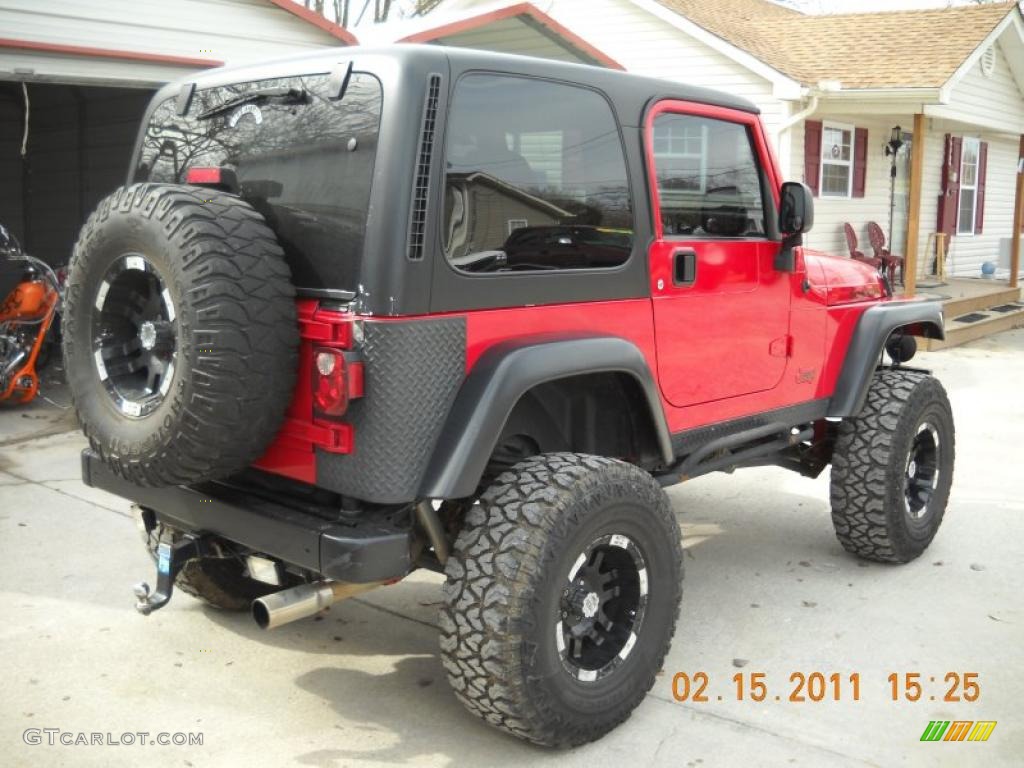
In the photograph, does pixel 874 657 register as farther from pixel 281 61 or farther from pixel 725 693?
pixel 281 61

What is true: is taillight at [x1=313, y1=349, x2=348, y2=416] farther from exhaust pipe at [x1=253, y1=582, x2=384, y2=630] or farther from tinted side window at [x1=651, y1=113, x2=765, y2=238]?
tinted side window at [x1=651, y1=113, x2=765, y2=238]

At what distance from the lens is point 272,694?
3.70 m

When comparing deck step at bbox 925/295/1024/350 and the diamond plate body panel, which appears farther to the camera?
deck step at bbox 925/295/1024/350

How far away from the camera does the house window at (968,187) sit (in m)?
19.6

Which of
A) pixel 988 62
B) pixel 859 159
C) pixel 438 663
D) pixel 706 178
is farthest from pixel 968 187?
pixel 438 663

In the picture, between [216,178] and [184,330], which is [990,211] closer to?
[216,178]

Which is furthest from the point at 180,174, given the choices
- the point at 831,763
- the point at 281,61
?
the point at 831,763

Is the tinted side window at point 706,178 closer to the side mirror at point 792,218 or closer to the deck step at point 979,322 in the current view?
the side mirror at point 792,218

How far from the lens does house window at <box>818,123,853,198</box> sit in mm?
15062

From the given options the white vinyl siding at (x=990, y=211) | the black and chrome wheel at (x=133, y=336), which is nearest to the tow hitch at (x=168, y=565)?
the black and chrome wheel at (x=133, y=336)

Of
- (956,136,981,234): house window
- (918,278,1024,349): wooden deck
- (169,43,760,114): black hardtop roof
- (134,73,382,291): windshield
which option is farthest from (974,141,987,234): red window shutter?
(134,73,382,291): windshield

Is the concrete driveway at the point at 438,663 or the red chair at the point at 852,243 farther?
the red chair at the point at 852,243

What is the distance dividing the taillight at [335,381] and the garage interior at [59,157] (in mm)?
10214

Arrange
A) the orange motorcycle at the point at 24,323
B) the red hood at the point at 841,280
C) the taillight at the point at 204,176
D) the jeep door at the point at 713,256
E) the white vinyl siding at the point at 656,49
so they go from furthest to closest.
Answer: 1. the white vinyl siding at the point at 656,49
2. the orange motorcycle at the point at 24,323
3. the red hood at the point at 841,280
4. the jeep door at the point at 713,256
5. the taillight at the point at 204,176
